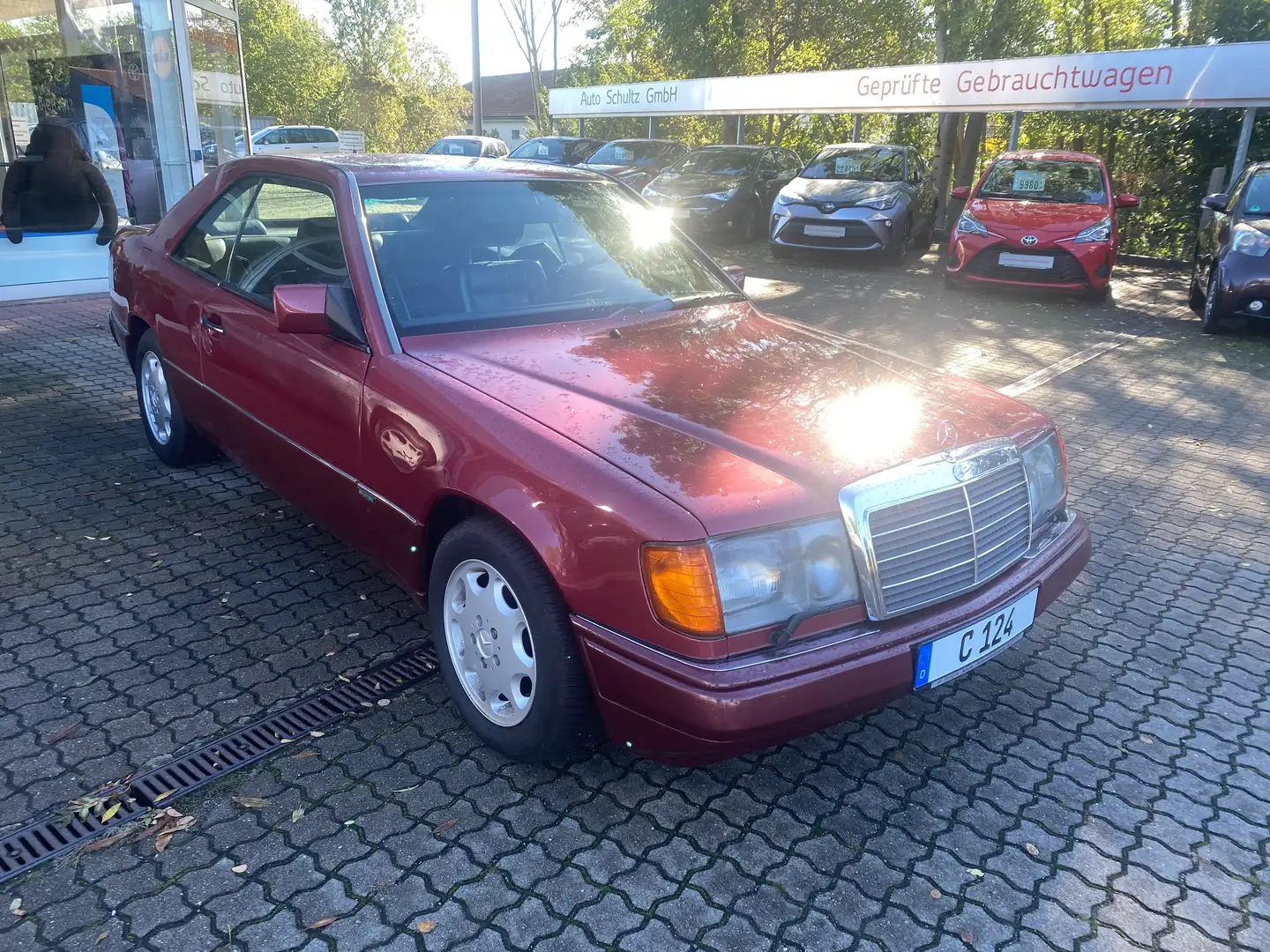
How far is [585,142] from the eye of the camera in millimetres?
18703

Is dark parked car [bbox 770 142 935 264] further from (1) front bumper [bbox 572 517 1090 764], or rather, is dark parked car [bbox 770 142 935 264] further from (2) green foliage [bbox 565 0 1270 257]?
(1) front bumper [bbox 572 517 1090 764]

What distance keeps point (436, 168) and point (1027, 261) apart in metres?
8.84

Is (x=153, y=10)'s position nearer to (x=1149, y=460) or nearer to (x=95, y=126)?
(x=95, y=126)

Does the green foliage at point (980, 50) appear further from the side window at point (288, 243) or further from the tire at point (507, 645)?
the tire at point (507, 645)

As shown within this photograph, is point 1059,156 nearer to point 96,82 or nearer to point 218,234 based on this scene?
point 218,234

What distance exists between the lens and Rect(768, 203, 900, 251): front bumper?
1272cm

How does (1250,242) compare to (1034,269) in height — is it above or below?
above

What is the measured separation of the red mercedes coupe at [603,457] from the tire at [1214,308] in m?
7.44

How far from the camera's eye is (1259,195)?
923cm

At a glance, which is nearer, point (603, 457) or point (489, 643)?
point (603, 457)

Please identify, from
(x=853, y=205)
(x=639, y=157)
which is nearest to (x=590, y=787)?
(x=853, y=205)

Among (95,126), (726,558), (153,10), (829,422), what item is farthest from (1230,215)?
(95,126)

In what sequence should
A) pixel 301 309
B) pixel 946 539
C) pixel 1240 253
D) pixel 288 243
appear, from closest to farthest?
1. pixel 946 539
2. pixel 301 309
3. pixel 288 243
4. pixel 1240 253

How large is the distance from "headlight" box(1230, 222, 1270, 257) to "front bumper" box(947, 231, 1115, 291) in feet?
5.46
